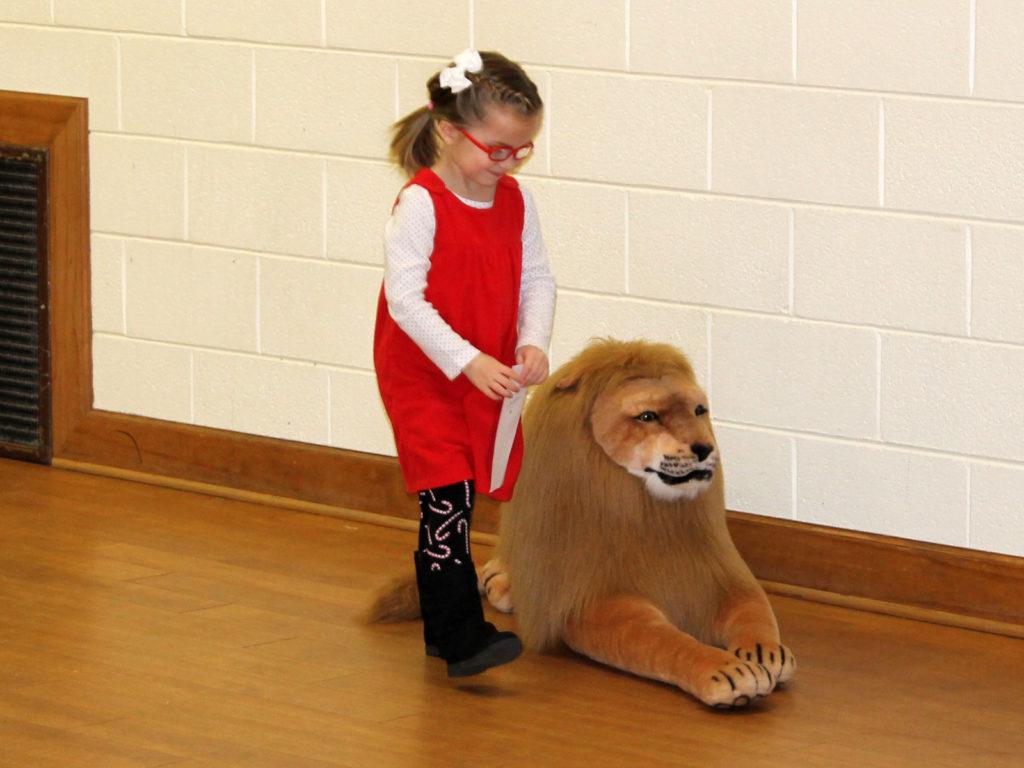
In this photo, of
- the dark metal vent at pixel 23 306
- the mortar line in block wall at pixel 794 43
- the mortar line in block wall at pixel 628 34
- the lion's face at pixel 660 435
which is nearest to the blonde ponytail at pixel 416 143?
the lion's face at pixel 660 435

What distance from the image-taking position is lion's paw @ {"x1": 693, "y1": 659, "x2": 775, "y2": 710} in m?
2.64

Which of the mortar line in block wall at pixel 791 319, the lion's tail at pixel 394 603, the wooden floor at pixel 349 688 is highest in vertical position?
the mortar line in block wall at pixel 791 319

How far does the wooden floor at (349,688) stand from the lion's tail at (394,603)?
28 millimetres

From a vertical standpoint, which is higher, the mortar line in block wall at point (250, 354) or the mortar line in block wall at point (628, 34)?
the mortar line in block wall at point (628, 34)

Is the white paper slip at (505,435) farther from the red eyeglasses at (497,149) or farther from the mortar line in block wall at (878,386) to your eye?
the mortar line in block wall at (878,386)

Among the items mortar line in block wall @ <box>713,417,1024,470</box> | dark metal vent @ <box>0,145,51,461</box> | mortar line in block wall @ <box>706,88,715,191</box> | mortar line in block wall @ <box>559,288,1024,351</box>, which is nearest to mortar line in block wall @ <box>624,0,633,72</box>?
mortar line in block wall @ <box>706,88,715,191</box>

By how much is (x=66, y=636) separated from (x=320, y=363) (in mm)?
1004

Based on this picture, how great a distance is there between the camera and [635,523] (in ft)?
9.56

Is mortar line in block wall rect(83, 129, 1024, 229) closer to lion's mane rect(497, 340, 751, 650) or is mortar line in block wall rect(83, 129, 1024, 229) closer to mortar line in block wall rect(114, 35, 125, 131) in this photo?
mortar line in block wall rect(114, 35, 125, 131)

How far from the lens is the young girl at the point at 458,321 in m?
2.74

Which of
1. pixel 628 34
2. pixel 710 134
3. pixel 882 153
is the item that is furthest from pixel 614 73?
pixel 882 153

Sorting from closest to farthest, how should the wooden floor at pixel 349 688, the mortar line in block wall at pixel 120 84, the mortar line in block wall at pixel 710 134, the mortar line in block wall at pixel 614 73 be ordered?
1. the wooden floor at pixel 349 688
2. the mortar line in block wall at pixel 614 73
3. the mortar line in block wall at pixel 710 134
4. the mortar line in block wall at pixel 120 84

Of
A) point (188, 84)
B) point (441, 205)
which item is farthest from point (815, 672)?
point (188, 84)

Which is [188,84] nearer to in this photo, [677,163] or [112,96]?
[112,96]
